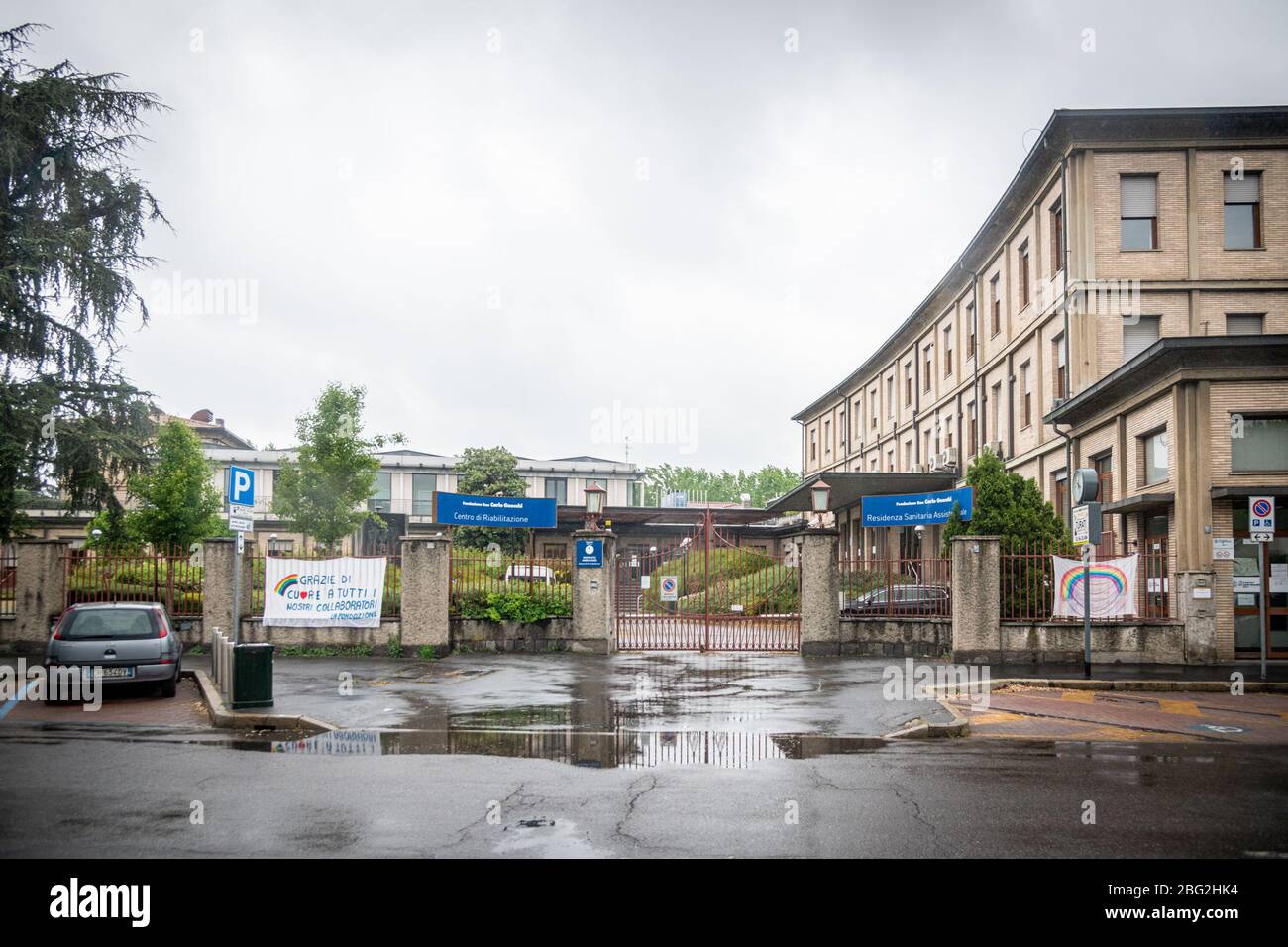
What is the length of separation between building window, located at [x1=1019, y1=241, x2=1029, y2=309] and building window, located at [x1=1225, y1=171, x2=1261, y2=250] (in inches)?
241

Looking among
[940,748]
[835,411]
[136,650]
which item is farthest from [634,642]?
[835,411]

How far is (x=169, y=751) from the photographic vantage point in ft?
32.9

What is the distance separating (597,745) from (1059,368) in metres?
23.0

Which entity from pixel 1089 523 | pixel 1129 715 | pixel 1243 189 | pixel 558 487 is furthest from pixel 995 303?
pixel 558 487

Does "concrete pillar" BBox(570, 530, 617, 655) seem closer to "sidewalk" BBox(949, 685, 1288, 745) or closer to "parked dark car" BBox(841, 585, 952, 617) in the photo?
"parked dark car" BBox(841, 585, 952, 617)

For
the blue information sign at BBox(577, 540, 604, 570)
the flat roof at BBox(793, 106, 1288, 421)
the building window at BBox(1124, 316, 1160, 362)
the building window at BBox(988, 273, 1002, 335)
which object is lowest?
the blue information sign at BBox(577, 540, 604, 570)

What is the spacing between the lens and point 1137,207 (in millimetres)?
26906

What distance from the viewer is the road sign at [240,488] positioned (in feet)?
45.2

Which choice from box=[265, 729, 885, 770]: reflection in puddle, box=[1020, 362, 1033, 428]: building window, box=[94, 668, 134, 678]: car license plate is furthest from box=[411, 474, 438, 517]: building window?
box=[265, 729, 885, 770]: reflection in puddle

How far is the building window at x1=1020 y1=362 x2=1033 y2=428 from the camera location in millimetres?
31312

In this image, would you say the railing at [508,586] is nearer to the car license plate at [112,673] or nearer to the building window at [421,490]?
the car license plate at [112,673]

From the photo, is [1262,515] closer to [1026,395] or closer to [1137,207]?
[1137,207]
